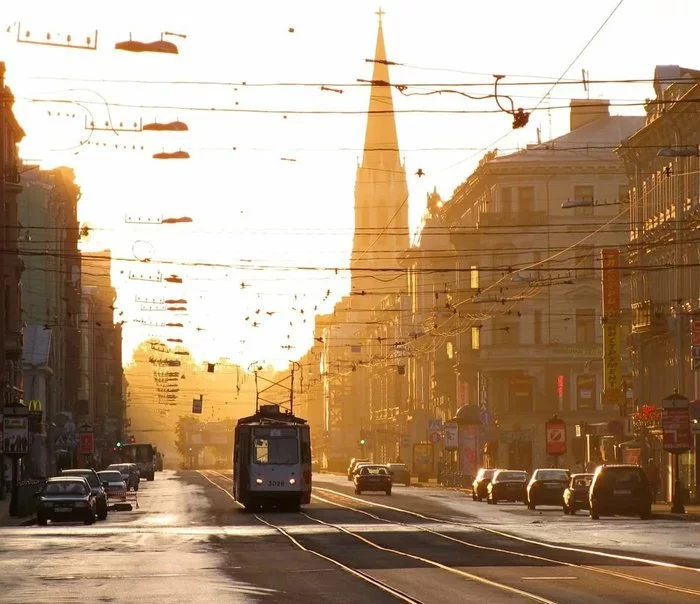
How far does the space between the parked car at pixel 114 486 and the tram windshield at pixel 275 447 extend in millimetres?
14263

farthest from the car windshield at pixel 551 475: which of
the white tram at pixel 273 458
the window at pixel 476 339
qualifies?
the window at pixel 476 339

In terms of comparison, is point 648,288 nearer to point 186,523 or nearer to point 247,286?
point 247,286

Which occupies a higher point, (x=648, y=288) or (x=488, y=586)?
(x=648, y=288)

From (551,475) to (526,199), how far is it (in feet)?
139

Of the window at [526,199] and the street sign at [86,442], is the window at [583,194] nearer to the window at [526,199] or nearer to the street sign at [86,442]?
the window at [526,199]

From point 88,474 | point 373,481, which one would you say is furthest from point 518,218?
point 88,474

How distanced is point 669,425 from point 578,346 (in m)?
49.1

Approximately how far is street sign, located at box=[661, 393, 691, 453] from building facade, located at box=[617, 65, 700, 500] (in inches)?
216

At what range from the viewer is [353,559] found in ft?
98.5

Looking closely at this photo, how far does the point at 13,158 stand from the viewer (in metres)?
79.4

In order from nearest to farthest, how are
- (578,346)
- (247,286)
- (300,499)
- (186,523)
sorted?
A: (186,523) → (300,499) → (247,286) → (578,346)

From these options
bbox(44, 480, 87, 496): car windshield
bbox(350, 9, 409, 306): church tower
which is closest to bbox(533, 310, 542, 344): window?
bbox(44, 480, 87, 496): car windshield

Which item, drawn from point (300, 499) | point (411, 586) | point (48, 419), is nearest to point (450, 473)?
point (48, 419)

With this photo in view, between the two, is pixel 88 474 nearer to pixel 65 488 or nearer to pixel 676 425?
pixel 65 488
